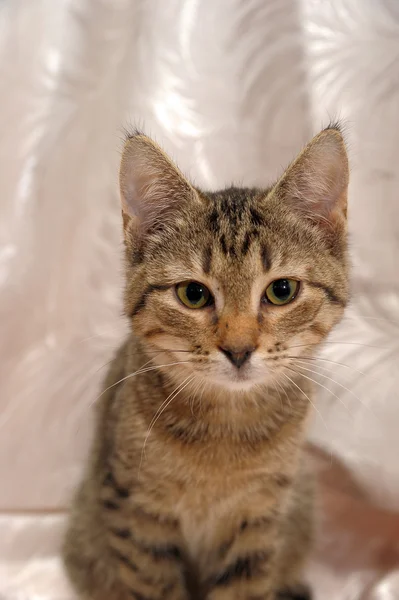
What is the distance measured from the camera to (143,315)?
0.90m

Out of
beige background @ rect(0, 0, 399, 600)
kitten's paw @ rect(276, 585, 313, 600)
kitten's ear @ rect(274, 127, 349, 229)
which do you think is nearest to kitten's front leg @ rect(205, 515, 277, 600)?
kitten's paw @ rect(276, 585, 313, 600)

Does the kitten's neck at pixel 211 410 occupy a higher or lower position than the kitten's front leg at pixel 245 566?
higher

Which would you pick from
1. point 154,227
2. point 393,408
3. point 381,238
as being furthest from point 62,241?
point 393,408

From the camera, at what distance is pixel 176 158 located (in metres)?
1.33

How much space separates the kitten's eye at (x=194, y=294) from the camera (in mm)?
856

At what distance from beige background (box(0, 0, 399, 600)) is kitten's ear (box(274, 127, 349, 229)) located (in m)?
0.37

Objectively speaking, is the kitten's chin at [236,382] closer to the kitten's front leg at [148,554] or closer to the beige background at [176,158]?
the kitten's front leg at [148,554]

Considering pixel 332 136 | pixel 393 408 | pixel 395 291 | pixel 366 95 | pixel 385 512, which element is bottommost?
→ pixel 385 512

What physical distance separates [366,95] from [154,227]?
0.58 metres

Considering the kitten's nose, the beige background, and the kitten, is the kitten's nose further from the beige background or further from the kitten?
the beige background

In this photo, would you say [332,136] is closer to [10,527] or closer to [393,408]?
[393,408]

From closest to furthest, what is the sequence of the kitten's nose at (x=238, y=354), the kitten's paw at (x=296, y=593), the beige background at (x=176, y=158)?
the kitten's nose at (x=238, y=354) < the kitten's paw at (x=296, y=593) < the beige background at (x=176, y=158)

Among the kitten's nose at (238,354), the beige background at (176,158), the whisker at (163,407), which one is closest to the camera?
the kitten's nose at (238,354)

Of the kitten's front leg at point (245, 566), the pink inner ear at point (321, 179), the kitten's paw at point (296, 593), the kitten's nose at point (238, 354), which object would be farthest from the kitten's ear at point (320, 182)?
the kitten's paw at point (296, 593)
